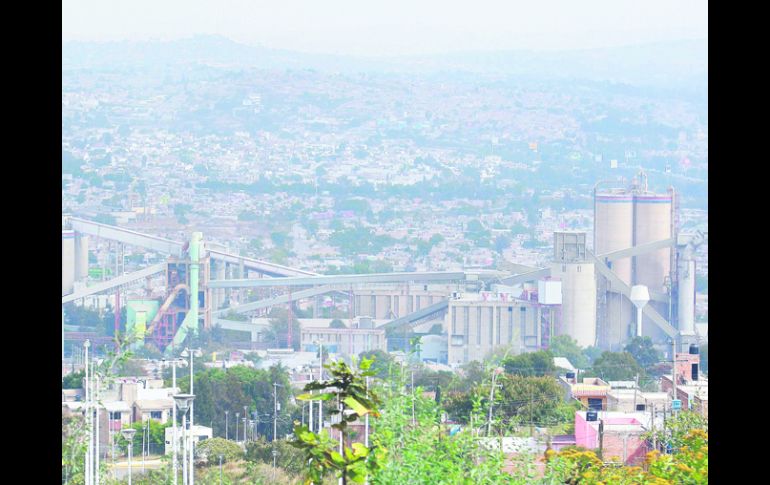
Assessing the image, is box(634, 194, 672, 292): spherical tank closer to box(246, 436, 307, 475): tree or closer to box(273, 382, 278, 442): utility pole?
box(273, 382, 278, 442): utility pole

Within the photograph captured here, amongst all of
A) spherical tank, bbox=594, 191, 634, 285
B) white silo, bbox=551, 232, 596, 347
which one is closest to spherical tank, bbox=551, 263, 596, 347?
white silo, bbox=551, 232, 596, 347

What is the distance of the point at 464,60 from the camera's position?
17859 millimetres

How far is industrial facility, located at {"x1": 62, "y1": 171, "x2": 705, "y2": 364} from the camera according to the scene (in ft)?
55.2

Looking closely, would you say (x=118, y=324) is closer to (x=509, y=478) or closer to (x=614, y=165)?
(x=614, y=165)

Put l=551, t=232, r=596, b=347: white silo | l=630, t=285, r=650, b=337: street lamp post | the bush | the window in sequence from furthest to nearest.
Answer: l=630, t=285, r=650, b=337: street lamp post < l=551, t=232, r=596, b=347: white silo < the window < the bush

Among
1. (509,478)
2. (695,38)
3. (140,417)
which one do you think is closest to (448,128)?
(695,38)

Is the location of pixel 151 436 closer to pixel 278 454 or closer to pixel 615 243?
pixel 278 454

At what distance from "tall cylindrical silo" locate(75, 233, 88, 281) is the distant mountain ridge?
125 inches

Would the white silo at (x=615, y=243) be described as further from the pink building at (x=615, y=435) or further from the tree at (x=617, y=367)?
the pink building at (x=615, y=435)

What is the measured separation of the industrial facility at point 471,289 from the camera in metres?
16.8

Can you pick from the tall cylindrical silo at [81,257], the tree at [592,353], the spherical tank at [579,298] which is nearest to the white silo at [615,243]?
the spherical tank at [579,298]

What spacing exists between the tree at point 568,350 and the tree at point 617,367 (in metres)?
0.49

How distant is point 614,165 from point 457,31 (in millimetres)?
3967
